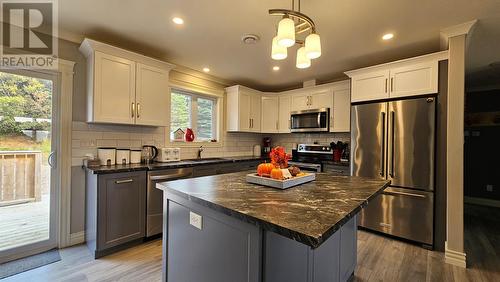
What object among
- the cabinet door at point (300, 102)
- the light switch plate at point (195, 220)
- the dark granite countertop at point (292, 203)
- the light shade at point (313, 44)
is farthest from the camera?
the cabinet door at point (300, 102)

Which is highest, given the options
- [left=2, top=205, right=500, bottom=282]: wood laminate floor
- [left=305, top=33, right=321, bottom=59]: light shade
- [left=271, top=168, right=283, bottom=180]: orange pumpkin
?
[left=305, top=33, right=321, bottom=59]: light shade

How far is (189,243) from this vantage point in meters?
1.46

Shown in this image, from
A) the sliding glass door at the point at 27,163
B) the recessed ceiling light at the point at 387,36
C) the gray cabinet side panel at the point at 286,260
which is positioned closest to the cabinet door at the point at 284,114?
the recessed ceiling light at the point at 387,36

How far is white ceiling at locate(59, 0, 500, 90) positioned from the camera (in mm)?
2020

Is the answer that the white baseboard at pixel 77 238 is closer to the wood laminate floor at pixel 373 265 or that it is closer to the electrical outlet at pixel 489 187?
the wood laminate floor at pixel 373 265

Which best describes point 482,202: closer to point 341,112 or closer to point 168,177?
point 341,112

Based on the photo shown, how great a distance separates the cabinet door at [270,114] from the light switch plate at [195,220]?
3457 mm

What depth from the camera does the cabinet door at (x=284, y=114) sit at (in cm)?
455

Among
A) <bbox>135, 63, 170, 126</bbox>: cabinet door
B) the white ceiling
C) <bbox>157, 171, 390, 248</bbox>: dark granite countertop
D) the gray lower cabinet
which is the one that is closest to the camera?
<bbox>157, 171, 390, 248</bbox>: dark granite countertop

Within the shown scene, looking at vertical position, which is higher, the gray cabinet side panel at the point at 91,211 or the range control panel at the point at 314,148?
the range control panel at the point at 314,148

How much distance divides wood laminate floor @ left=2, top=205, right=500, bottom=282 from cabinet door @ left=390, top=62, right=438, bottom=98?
6.21ft

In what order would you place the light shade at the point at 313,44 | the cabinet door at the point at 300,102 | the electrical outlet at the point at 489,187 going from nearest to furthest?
the light shade at the point at 313,44
the cabinet door at the point at 300,102
the electrical outlet at the point at 489,187

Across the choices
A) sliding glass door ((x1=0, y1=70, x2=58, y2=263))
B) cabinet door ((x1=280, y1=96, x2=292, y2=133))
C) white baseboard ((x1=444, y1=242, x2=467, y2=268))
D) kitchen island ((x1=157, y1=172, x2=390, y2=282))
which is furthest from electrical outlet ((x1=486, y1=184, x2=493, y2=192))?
sliding glass door ((x1=0, y1=70, x2=58, y2=263))

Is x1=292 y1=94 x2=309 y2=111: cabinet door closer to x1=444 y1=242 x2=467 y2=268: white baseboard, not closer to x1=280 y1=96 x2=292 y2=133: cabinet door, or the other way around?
x1=280 y1=96 x2=292 y2=133: cabinet door
